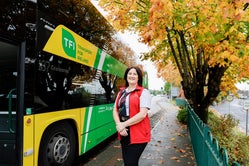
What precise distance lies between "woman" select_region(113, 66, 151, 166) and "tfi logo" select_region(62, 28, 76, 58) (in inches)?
77.4

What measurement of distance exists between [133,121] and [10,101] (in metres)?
2.14

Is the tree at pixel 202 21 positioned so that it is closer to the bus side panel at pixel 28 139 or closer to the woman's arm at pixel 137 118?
the woman's arm at pixel 137 118

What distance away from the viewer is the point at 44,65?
421cm

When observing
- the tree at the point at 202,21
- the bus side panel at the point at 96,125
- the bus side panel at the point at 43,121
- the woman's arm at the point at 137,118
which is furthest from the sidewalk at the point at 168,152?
the woman's arm at the point at 137,118

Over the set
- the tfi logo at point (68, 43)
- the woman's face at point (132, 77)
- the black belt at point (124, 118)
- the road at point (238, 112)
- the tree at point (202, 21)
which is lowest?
the road at point (238, 112)

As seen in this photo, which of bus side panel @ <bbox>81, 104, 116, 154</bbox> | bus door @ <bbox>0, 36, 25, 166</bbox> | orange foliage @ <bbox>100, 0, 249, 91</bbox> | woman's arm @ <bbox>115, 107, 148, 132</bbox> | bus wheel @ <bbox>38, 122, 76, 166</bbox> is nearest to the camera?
woman's arm @ <bbox>115, 107, 148, 132</bbox>

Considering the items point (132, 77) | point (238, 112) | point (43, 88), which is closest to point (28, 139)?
point (43, 88)

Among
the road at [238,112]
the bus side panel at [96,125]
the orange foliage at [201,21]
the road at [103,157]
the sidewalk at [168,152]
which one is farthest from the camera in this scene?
the road at [238,112]

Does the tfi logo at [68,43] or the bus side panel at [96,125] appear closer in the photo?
the tfi logo at [68,43]

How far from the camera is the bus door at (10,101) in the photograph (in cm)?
373

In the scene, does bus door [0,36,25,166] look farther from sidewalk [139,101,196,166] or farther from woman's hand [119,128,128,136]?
sidewalk [139,101,196,166]

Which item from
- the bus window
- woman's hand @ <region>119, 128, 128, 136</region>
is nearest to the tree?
woman's hand @ <region>119, 128, 128, 136</region>

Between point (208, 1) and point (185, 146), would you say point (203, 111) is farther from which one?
point (208, 1)

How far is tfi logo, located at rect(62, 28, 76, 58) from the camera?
4.87m
